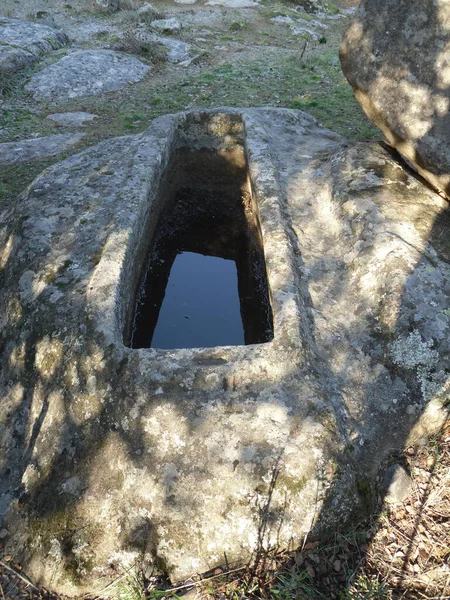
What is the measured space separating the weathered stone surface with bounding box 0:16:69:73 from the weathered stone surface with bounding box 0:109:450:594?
6.66 metres

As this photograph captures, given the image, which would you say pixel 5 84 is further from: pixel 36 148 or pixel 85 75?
pixel 36 148

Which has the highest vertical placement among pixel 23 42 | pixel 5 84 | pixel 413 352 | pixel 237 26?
pixel 413 352

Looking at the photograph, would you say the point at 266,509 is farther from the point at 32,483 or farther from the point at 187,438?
the point at 32,483

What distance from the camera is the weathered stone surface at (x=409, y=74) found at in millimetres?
3883

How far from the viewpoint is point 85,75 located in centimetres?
928

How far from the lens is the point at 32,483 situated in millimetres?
2811

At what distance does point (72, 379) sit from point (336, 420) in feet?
5.24

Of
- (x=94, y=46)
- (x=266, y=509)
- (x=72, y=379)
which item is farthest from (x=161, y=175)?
(x=94, y=46)

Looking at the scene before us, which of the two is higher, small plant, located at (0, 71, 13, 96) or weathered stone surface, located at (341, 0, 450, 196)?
weathered stone surface, located at (341, 0, 450, 196)

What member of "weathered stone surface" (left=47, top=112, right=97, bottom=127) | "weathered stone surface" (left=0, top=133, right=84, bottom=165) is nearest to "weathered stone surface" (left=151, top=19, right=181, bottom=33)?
"weathered stone surface" (left=47, top=112, right=97, bottom=127)

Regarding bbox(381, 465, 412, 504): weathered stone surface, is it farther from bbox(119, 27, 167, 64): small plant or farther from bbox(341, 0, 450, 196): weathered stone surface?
bbox(119, 27, 167, 64): small plant

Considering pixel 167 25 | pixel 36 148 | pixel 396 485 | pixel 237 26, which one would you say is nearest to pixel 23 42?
pixel 167 25

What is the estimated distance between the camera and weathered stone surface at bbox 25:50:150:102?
888 cm

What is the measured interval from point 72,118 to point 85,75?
1.72 m
